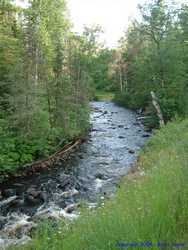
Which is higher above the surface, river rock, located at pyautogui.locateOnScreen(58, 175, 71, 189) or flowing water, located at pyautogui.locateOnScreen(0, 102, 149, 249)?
flowing water, located at pyautogui.locateOnScreen(0, 102, 149, 249)

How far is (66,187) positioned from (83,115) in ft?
31.9

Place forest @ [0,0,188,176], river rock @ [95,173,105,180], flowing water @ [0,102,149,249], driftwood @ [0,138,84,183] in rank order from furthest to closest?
forest @ [0,0,188,176]
driftwood @ [0,138,84,183]
river rock @ [95,173,105,180]
flowing water @ [0,102,149,249]

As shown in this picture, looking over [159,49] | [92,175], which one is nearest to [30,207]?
[92,175]

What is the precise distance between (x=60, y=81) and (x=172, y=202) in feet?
47.5

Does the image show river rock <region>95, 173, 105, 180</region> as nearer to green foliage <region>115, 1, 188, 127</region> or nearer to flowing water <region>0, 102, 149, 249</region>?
flowing water <region>0, 102, 149, 249</region>

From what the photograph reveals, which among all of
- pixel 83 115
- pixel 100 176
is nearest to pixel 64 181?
pixel 100 176

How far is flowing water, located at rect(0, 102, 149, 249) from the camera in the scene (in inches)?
308

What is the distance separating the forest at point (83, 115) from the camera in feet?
11.0

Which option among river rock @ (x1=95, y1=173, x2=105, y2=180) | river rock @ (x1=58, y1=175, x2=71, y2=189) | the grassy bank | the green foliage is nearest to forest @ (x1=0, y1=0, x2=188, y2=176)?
the green foliage

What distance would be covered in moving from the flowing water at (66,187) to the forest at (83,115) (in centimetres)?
84

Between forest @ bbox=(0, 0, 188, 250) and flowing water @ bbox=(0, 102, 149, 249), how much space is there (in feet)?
2.77

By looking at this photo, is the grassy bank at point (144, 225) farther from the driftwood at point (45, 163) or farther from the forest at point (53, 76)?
the forest at point (53, 76)

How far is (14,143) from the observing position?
42.6 feet

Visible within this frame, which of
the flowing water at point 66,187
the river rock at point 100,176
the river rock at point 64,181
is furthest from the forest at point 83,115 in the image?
the river rock at point 64,181
